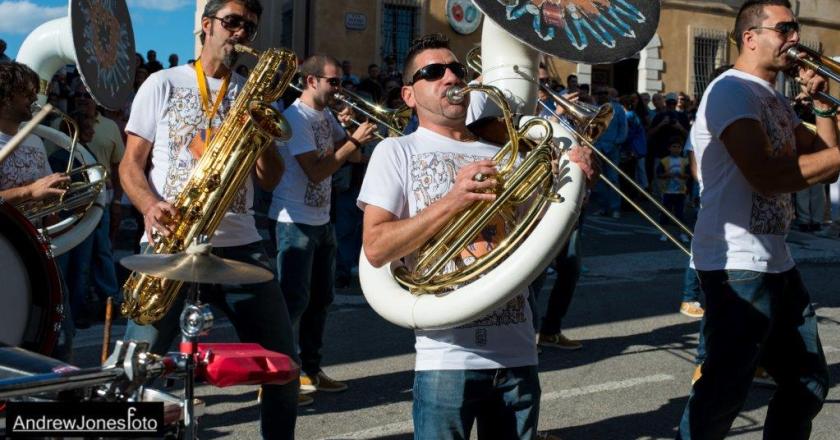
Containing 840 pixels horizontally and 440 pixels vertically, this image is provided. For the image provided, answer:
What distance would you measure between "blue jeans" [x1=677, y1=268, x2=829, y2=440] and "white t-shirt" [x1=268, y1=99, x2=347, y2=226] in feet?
7.79

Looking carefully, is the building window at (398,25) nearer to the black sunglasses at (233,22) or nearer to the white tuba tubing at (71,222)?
the white tuba tubing at (71,222)

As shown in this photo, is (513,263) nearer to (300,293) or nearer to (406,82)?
(406,82)

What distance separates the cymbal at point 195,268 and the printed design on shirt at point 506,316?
699 millimetres

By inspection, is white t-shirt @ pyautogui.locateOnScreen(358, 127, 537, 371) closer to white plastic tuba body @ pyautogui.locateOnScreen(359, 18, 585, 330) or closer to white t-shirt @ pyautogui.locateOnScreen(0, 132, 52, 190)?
white plastic tuba body @ pyautogui.locateOnScreen(359, 18, 585, 330)

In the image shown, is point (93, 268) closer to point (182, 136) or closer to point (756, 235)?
point (182, 136)

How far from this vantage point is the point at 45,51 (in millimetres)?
5754

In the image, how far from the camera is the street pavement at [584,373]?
5109mm

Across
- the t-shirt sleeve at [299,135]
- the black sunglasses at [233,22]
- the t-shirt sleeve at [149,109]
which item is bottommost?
the t-shirt sleeve at [299,135]

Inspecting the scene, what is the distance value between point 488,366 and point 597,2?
4.44ft

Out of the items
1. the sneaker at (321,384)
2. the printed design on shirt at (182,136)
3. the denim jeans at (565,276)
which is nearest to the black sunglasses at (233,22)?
the printed design on shirt at (182,136)

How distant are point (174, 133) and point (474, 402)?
5.32 feet

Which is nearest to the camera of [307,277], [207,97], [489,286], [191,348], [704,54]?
[191,348]

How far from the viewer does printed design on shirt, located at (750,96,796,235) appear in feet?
12.1

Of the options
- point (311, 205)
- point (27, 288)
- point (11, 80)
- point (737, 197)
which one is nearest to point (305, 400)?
point (311, 205)
